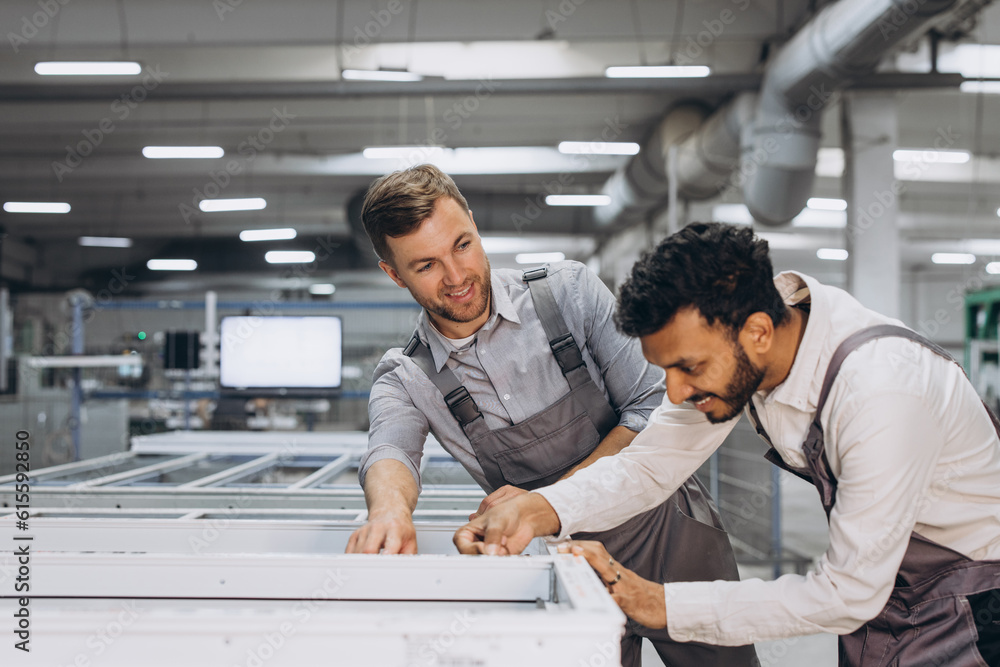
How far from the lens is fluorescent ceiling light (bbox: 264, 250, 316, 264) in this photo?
39.6 feet

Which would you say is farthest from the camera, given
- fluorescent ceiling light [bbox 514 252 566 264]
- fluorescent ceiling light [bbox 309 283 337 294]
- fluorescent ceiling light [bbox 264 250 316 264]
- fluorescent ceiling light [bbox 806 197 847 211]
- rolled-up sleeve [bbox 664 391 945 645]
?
fluorescent ceiling light [bbox 514 252 566 264]

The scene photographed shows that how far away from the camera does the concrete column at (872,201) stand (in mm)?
5438

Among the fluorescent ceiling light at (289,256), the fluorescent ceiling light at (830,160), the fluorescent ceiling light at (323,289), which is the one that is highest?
the fluorescent ceiling light at (830,160)

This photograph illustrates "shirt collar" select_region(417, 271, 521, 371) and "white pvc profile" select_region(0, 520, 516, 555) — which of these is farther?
"shirt collar" select_region(417, 271, 521, 371)

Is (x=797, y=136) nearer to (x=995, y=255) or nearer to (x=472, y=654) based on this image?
(x=472, y=654)

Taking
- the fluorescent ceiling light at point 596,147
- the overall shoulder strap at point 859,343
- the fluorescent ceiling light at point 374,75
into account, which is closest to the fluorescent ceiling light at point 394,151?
the fluorescent ceiling light at point 374,75

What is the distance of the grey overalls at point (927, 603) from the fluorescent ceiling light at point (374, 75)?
492cm

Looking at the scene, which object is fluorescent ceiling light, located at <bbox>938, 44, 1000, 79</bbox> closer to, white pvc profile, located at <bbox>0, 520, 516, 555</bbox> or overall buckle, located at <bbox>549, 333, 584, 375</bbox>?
overall buckle, located at <bbox>549, 333, 584, 375</bbox>

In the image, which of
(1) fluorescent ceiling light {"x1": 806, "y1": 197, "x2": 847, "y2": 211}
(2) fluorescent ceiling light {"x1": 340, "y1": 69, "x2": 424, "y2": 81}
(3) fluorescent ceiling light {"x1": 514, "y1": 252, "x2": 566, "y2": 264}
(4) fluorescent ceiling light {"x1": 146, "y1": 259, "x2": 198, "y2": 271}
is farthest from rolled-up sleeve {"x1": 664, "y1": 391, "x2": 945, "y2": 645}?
(4) fluorescent ceiling light {"x1": 146, "y1": 259, "x2": 198, "y2": 271}

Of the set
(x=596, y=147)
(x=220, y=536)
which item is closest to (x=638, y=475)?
(x=220, y=536)

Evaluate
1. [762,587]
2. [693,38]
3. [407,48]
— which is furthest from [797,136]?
[762,587]

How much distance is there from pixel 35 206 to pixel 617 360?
37.3 feet

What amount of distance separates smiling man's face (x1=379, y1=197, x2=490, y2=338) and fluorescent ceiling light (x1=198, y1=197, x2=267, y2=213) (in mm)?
8868

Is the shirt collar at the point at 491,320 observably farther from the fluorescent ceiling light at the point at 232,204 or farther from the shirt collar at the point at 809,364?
the fluorescent ceiling light at the point at 232,204
